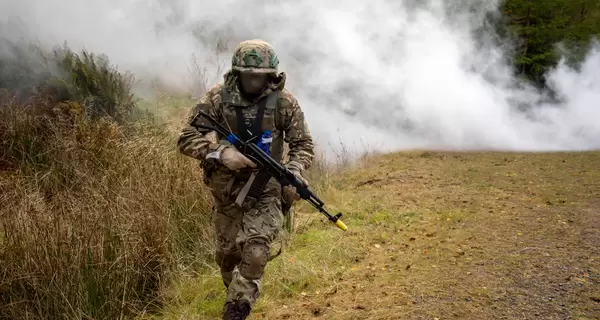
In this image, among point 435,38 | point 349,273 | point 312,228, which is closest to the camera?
point 349,273

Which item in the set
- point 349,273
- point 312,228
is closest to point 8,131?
point 312,228

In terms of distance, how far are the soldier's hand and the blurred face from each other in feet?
Answer: 1.30

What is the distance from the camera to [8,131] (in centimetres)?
473

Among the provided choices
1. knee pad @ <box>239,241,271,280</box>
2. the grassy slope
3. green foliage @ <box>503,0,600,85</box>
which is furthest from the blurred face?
green foliage @ <box>503,0,600,85</box>

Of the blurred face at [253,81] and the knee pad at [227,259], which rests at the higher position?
the blurred face at [253,81]

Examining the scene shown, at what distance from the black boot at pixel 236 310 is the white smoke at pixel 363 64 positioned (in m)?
5.67

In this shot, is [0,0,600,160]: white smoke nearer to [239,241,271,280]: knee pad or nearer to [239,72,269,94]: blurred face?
[239,72,269,94]: blurred face

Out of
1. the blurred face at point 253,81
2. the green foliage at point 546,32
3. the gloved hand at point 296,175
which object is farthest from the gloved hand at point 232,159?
the green foliage at point 546,32

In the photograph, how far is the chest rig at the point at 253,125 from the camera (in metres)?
3.10

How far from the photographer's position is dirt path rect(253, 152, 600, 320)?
3.30 m

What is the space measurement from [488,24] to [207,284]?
35.5 ft

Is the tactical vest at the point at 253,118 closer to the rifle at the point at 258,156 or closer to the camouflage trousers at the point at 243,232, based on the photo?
the rifle at the point at 258,156

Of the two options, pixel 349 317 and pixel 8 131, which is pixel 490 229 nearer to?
pixel 349 317

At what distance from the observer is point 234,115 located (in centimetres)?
313
